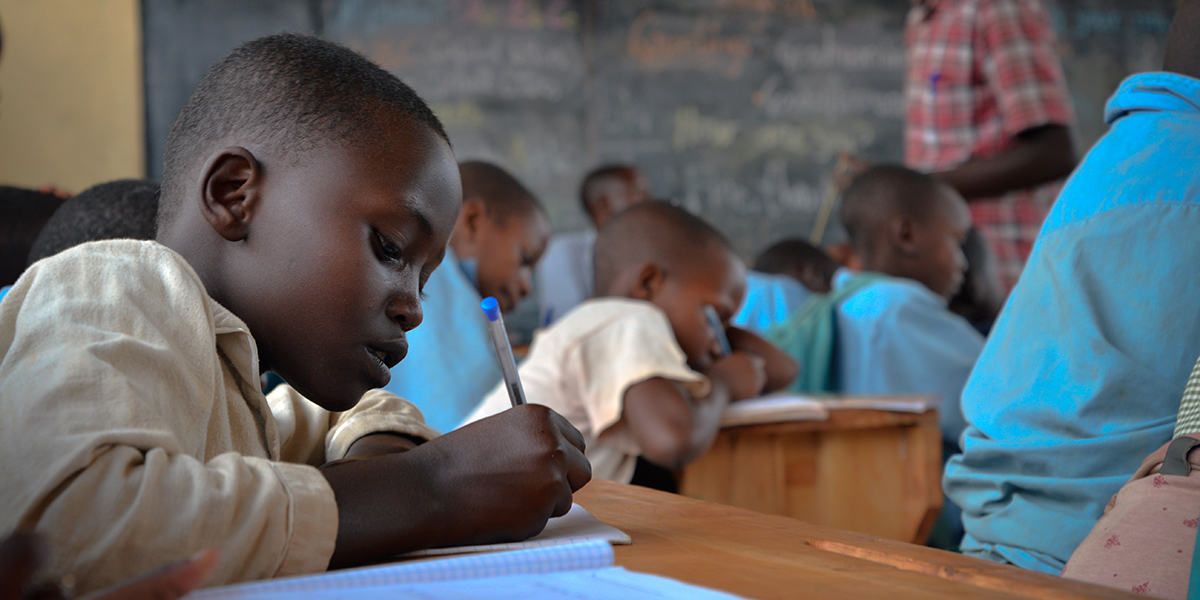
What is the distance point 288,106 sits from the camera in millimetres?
903

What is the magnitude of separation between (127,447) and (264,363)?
14.1 inches

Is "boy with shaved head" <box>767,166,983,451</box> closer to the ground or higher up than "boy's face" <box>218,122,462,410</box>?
closer to the ground

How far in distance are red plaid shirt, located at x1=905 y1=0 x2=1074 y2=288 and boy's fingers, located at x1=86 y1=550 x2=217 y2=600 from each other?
138 inches

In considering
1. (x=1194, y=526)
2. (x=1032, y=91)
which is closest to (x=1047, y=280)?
(x=1194, y=526)

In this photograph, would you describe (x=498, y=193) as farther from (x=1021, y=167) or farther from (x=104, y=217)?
(x=1021, y=167)

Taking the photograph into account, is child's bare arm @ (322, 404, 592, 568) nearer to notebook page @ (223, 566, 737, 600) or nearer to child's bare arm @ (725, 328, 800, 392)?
notebook page @ (223, 566, 737, 600)

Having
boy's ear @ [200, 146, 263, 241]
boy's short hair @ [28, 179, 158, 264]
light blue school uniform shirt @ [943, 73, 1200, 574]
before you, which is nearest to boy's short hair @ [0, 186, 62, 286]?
boy's short hair @ [28, 179, 158, 264]

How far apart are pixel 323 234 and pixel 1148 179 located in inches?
36.0

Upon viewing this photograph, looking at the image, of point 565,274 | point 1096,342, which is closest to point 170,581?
point 1096,342

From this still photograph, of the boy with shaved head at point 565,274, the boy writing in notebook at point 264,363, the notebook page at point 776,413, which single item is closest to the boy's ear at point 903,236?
the boy with shaved head at point 565,274

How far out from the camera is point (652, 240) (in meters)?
2.55

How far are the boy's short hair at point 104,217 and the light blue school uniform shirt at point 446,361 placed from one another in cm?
88

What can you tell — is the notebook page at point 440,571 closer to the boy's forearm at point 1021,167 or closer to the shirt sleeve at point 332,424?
the shirt sleeve at point 332,424

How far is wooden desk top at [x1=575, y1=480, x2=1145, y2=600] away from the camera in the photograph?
60cm
